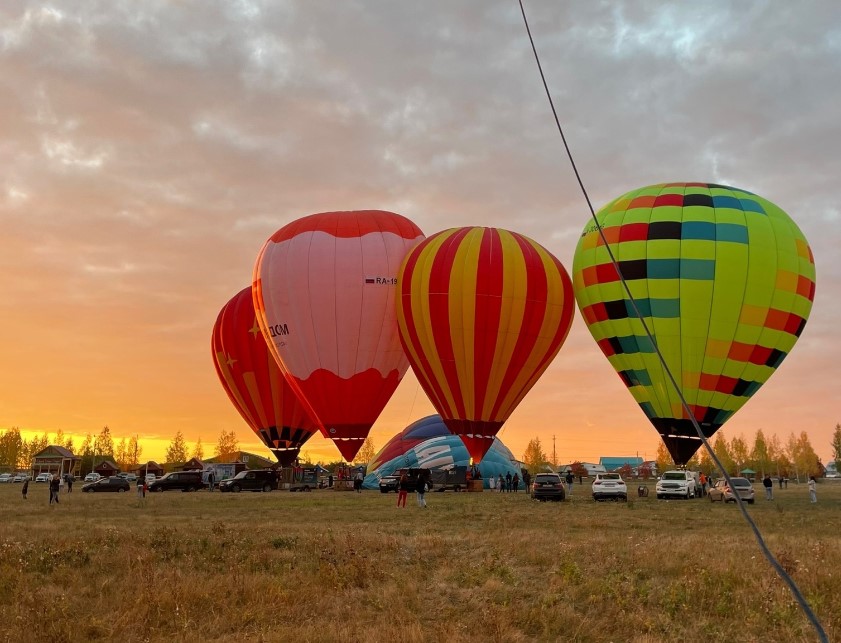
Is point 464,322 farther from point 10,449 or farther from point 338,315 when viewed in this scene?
point 10,449

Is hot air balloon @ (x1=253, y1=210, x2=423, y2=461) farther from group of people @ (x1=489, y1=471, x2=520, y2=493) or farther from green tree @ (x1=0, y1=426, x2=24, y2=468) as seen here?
green tree @ (x1=0, y1=426, x2=24, y2=468)

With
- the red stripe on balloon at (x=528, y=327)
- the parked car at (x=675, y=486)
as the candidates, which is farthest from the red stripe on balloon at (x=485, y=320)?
the parked car at (x=675, y=486)

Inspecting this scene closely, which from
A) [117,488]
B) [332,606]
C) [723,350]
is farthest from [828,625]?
[117,488]

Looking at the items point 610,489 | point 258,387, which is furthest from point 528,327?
point 258,387

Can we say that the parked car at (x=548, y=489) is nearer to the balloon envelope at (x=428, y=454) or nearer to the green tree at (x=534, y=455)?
the balloon envelope at (x=428, y=454)

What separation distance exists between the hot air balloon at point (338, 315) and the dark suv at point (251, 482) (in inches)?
409

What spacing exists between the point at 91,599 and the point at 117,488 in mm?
42093

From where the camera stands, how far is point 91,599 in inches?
488

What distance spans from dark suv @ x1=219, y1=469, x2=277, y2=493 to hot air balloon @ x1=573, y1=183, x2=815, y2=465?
80.5ft

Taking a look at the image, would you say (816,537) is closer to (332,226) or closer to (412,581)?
(412,581)

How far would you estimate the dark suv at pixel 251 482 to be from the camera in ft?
155

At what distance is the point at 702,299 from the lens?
30406mm

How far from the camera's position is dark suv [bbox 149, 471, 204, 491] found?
50.0 m

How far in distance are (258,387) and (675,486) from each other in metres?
23.3
